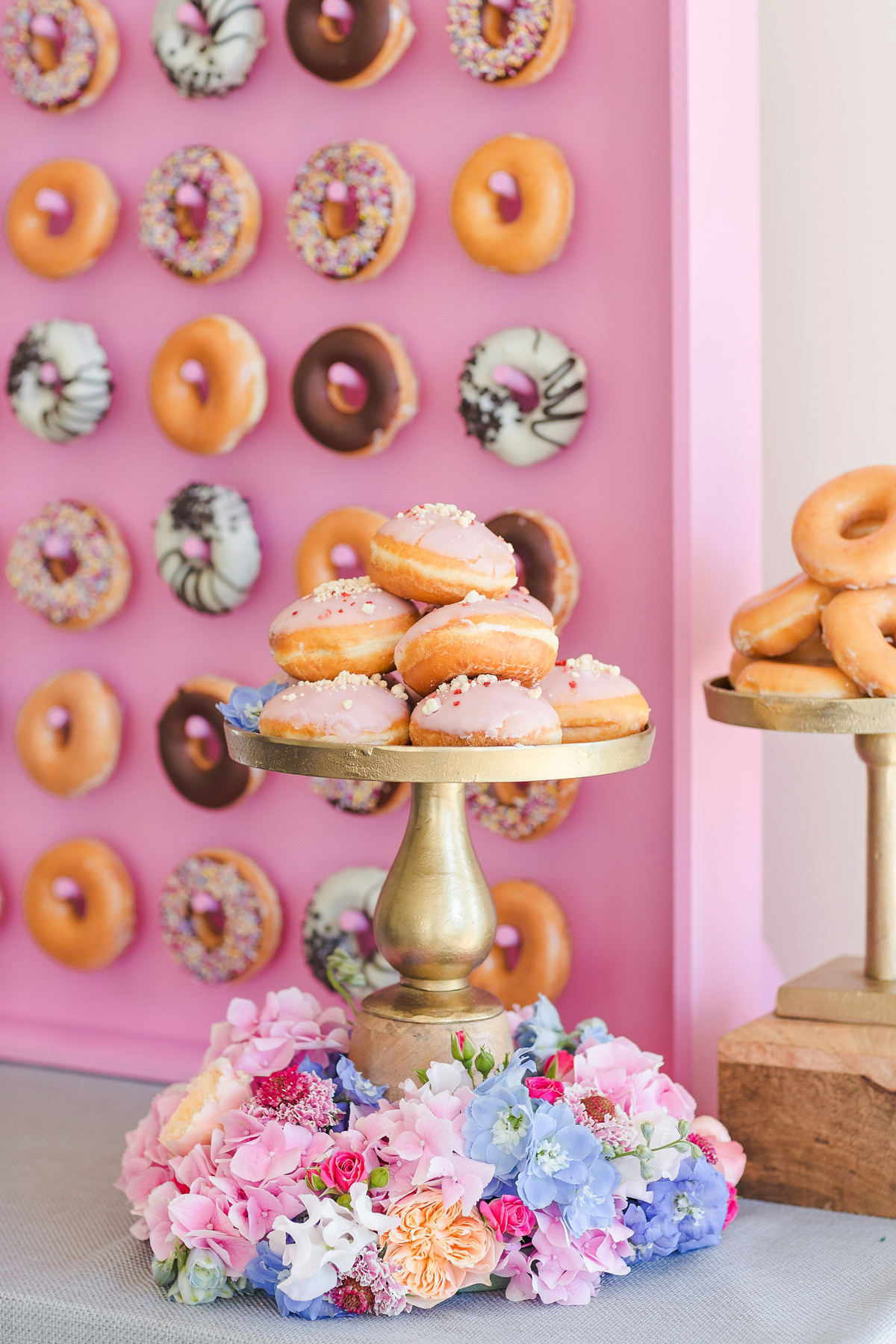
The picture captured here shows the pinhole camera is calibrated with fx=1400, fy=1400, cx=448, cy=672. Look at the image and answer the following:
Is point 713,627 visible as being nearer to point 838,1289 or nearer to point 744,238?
point 744,238

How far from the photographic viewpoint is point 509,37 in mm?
1496

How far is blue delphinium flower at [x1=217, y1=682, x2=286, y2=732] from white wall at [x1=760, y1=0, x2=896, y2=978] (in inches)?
28.9

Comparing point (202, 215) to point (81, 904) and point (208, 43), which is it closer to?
point (208, 43)

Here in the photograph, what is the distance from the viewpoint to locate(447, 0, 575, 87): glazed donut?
149cm

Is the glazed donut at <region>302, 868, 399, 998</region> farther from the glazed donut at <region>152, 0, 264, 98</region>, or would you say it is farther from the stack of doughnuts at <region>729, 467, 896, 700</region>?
the glazed donut at <region>152, 0, 264, 98</region>

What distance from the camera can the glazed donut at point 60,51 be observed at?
5.75 feet

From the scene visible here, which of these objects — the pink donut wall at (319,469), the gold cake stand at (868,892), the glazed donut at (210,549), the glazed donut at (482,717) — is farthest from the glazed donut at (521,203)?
the glazed donut at (482,717)

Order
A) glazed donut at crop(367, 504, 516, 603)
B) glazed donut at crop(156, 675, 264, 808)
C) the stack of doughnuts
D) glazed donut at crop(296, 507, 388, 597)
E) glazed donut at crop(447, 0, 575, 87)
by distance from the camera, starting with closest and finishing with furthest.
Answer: glazed donut at crop(367, 504, 516, 603), the stack of doughnuts, glazed donut at crop(447, 0, 575, 87), glazed donut at crop(296, 507, 388, 597), glazed donut at crop(156, 675, 264, 808)

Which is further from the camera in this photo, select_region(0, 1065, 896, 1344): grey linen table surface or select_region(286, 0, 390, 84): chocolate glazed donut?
select_region(286, 0, 390, 84): chocolate glazed donut

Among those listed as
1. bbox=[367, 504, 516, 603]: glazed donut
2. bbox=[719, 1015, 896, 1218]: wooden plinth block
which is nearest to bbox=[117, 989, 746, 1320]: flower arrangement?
bbox=[719, 1015, 896, 1218]: wooden plinth block

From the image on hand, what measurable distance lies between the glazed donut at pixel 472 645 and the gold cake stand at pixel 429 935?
0.09 m

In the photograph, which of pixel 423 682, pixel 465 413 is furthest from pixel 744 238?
pixel 423 682

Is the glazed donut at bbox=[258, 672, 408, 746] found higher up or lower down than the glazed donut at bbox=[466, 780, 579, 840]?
higher up

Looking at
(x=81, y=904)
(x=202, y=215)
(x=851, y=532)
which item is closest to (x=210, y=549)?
(x=202, y=215)
